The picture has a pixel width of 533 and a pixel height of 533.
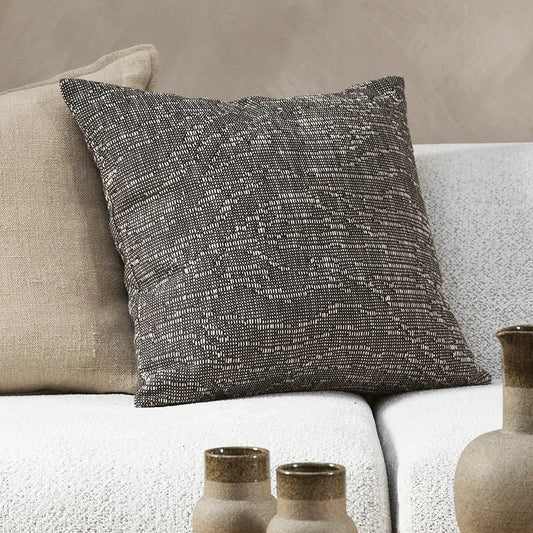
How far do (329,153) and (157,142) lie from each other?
273mm

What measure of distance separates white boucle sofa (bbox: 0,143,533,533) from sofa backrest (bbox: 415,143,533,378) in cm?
24

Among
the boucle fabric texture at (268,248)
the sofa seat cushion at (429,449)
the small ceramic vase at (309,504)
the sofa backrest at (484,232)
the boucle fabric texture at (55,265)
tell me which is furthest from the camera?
the sofa backrest at (484,232)

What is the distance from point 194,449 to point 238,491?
340 millimetres

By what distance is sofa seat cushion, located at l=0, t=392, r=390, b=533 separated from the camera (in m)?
0.89

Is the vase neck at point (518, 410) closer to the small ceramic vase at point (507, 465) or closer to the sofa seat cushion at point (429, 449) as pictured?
the small ceramic vase at point (507, 465)

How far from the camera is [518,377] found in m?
0.64

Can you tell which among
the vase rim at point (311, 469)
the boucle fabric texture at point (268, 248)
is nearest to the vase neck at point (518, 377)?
the vase rim at point (311, 469)

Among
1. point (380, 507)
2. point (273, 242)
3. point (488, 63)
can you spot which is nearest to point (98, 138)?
point (273, 242)

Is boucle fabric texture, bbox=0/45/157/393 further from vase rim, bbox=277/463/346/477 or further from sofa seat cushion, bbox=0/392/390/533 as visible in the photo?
vase rim, bbox=277/463/346/477

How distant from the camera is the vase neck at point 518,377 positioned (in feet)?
2.08

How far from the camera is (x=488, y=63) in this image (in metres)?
2.04

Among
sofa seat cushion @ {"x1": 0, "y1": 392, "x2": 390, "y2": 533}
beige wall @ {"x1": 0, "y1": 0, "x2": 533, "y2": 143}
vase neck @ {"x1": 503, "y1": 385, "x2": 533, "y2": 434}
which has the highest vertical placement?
beige wall @ {"x1": 0, "y1": 0, "x2": 533, "y2": 143}

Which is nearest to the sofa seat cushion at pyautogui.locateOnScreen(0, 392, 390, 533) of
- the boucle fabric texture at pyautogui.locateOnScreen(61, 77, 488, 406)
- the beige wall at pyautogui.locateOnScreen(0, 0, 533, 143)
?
the boucle fabric texture at pyautogui.locateOnScreen(61, 77, 488, 406)

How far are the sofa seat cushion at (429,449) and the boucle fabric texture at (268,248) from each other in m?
0.13
